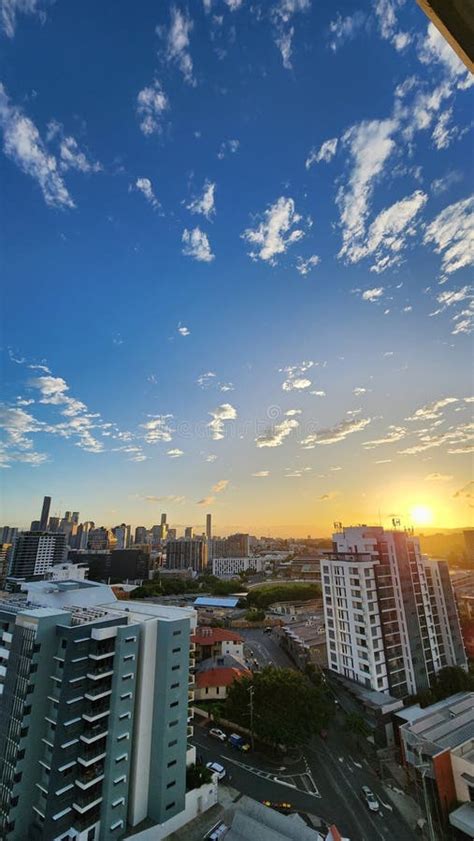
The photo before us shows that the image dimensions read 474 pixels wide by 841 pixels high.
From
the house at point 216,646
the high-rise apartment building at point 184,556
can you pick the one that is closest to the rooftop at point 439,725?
the house at point 216,646

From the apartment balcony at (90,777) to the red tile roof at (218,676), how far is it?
11.9 metres

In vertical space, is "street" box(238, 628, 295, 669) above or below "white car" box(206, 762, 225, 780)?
above

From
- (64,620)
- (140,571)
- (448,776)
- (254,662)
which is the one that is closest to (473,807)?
(448,776)

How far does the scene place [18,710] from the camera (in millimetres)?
13398

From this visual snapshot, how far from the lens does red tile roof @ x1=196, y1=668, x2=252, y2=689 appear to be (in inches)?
948

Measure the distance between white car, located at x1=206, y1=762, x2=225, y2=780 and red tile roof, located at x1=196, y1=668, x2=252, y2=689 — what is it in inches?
247

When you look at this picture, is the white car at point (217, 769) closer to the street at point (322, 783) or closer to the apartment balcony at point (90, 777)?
the street at point (322, 783)

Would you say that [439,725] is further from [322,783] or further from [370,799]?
[322,783]

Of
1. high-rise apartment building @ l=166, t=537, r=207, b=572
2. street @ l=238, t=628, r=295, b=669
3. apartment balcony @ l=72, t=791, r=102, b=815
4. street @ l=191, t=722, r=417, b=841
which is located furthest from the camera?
high-rise apartment building @ l=166, t=537, r=207, b=572

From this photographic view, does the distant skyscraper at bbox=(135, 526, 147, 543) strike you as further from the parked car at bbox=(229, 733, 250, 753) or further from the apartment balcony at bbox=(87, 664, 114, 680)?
the apartment balcony at bbox=(87, 664, 114, 680)

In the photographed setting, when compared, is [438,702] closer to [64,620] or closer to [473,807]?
[473,807]

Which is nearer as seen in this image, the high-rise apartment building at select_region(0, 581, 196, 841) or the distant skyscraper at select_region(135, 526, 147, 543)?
the high-rise apartment building at select_region(0, 581, 196, 841)

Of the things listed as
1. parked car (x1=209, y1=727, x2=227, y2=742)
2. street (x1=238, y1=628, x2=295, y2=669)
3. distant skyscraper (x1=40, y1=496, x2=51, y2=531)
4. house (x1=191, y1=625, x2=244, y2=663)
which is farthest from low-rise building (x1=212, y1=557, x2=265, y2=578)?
parked car (x1=209, y1=727, x2=227, y2=742)

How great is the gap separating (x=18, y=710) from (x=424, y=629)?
2206cm
